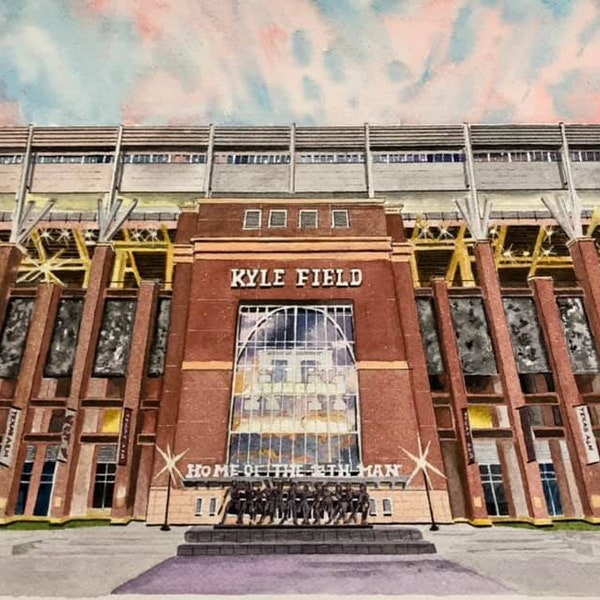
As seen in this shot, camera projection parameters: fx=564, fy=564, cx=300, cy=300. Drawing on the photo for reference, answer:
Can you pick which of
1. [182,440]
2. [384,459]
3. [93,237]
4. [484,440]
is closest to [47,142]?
[93,237]

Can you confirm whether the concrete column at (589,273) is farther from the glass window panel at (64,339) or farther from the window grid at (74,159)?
the window grid at (74,159)

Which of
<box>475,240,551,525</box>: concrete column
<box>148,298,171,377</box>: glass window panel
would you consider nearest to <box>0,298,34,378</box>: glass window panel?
<box>148,298,171,377</box>: glass window panel

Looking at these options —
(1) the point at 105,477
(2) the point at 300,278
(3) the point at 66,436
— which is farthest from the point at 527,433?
(3) the point at 66,436

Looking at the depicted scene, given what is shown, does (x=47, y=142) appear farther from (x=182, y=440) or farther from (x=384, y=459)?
(x=384, y=459)

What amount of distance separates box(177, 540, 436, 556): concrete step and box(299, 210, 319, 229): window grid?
18.2 metres

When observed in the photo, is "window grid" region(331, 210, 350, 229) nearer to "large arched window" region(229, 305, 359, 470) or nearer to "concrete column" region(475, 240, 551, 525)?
"large arched window" region(229, 305, 359, 470)

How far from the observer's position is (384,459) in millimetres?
26422

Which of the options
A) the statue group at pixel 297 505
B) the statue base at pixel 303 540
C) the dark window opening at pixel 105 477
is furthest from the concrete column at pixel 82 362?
the statue group at pixel 297 505

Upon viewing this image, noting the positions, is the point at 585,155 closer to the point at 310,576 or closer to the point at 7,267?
the point at 310,576

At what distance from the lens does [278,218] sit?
3409 centimetres

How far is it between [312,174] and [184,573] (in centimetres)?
2804

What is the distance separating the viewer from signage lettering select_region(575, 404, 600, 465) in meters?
26.7

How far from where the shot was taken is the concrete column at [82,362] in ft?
86.5

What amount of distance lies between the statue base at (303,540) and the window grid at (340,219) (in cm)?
1706
